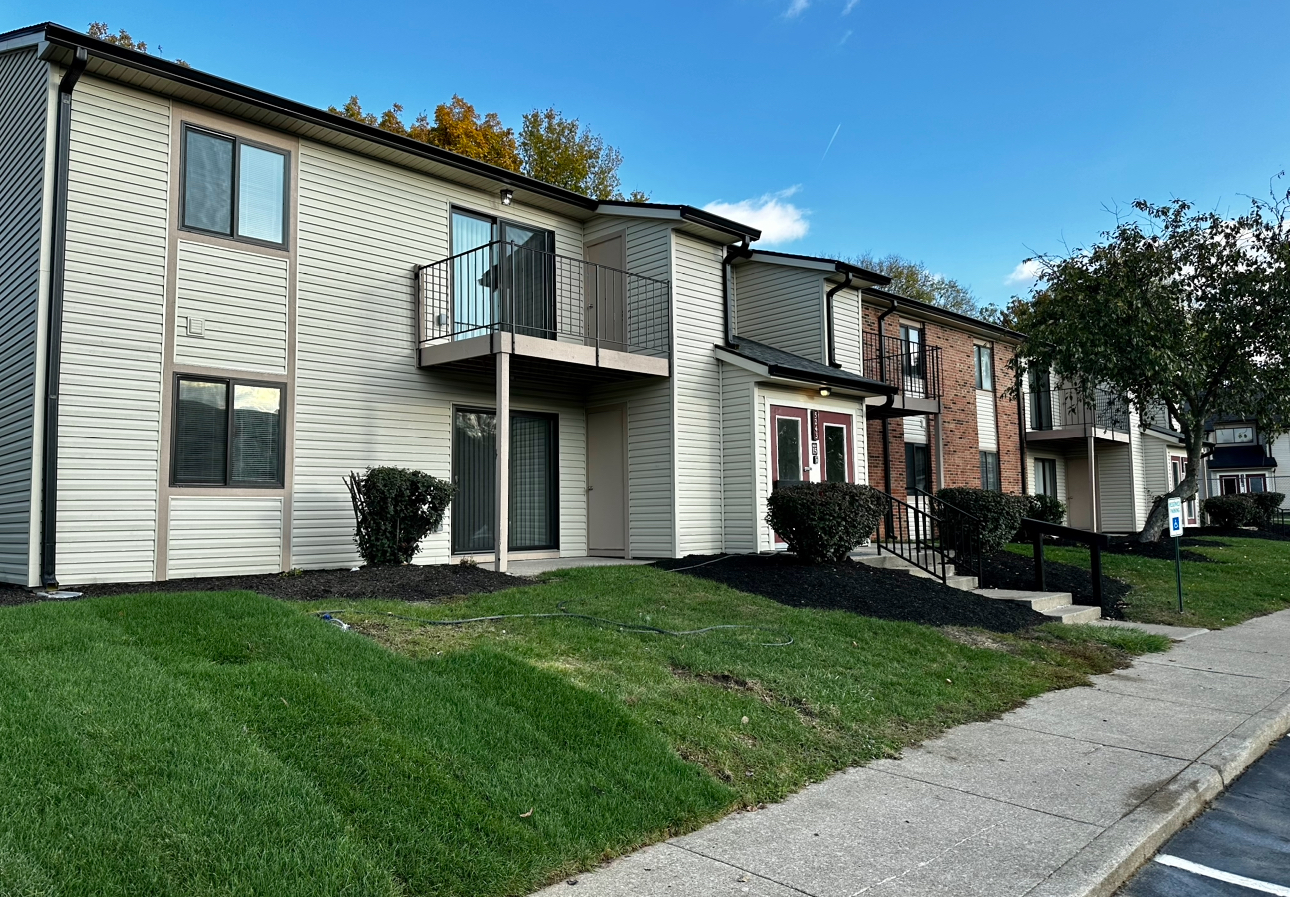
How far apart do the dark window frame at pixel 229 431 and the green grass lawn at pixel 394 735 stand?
3302mm

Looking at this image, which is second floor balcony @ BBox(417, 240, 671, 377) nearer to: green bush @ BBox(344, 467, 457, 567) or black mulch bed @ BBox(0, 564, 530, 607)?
green bush @ BBox(344, 467, 457, 567)

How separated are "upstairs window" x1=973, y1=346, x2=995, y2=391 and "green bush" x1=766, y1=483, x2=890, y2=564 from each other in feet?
42.5

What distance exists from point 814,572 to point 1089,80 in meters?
10.3

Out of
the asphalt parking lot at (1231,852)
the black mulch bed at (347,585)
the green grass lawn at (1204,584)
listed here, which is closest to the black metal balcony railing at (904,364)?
the green grass lawn at (1204,584)

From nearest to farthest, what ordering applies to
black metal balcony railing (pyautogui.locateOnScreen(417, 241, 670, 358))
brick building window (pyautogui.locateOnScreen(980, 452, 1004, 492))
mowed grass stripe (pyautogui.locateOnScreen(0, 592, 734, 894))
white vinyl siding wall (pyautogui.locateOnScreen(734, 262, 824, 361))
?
mowed grass stripe (pyautogui.locateOnScreen(0, 592, 734, 894)), black metal balcony railing (pyautogui.locateOnScreen(417, 241, 670, 358)), white vinyl siding wall (pyautogui.locateOnScreen(734, 262, 824, 361)), brick building window (pyautogui.locateOnScreen(980, 452, 1004, 492))

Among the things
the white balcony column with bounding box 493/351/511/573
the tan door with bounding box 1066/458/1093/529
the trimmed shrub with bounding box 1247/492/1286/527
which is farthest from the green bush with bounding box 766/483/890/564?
the trimmed shrub with bounding box 1247/492/1286/527

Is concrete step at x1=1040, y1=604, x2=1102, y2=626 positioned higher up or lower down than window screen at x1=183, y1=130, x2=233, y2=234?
lower down

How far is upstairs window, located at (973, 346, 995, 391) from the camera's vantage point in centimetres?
2317

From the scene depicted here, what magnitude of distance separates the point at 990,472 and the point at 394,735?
21.2 metres

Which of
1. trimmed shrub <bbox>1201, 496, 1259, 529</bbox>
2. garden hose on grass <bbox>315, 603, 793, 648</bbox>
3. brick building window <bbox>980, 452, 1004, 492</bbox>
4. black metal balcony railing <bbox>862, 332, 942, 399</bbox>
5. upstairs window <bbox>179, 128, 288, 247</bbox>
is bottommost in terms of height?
garden hose on grass <bbox>315, 603, 793, 648</bbox>

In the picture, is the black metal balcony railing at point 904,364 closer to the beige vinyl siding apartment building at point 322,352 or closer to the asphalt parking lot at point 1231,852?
the beige vinyl siding apartment building at point 322,352

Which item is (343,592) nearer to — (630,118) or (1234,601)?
(1234,601)

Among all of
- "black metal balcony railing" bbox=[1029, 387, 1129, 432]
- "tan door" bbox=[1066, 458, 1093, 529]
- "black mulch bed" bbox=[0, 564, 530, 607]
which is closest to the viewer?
"black mulch bed" bbox=[0, 564, 530, 607]

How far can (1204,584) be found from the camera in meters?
14.1
